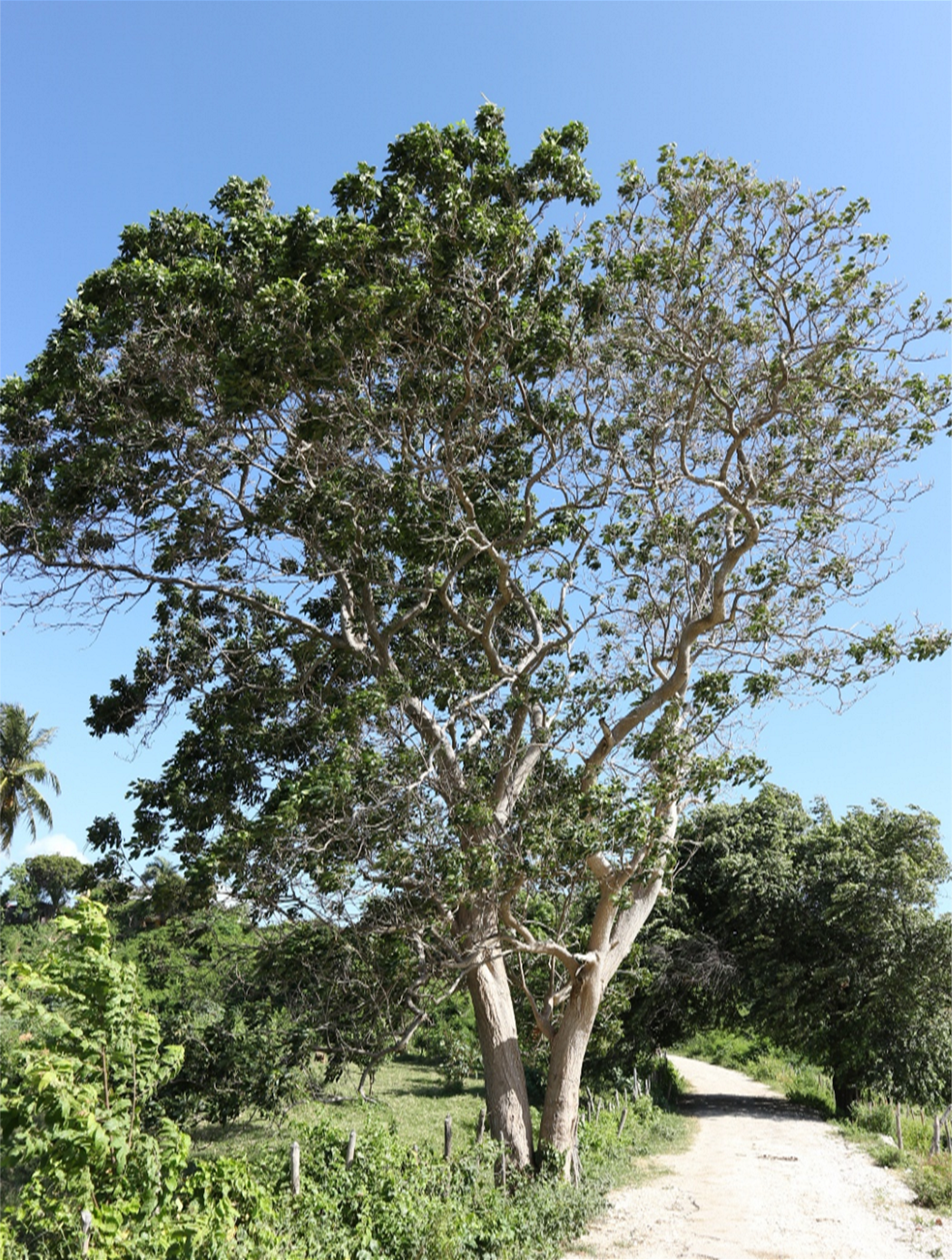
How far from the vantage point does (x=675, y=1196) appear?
1130 cm

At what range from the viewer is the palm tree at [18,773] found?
1258 inches

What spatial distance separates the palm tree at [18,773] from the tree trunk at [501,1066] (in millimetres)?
26479

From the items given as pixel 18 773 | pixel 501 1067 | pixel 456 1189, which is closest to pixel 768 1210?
pixel 501 1067

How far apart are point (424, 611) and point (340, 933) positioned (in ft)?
13.6

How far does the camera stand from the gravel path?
8750 mm

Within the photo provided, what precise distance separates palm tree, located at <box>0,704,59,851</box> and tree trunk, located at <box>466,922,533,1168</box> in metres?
26.5

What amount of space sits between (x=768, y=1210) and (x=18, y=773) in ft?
96.7

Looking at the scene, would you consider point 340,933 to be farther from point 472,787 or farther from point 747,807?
point 747,807

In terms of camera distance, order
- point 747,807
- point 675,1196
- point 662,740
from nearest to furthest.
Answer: point 662,740, point 675,1196, point 747,807

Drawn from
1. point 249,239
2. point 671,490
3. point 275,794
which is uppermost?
point 249,239

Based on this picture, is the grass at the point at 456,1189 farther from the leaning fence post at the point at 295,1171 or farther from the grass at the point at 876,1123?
the grass at the point at 876,1123

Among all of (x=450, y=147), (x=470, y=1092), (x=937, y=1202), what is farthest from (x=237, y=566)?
(x=470, y=1092)

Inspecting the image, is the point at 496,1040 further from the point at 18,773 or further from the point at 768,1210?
the point at 18,773

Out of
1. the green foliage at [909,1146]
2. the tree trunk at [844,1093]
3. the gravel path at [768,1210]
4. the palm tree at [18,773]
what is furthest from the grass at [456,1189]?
the palm tree at [18,773]
